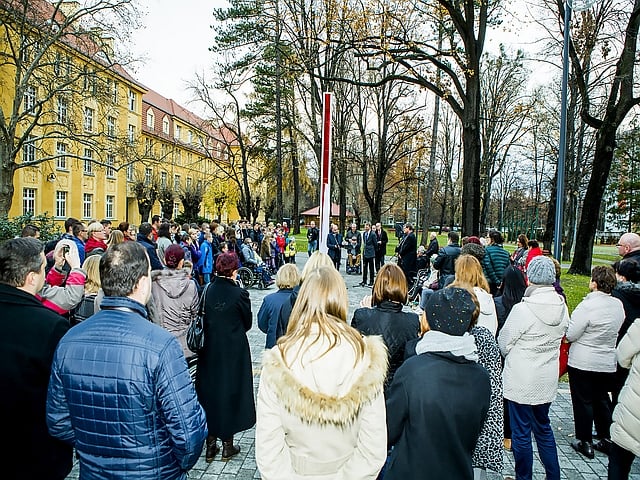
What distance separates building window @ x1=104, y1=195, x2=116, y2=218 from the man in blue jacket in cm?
4248

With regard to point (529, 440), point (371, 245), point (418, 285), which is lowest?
point (529, 440)

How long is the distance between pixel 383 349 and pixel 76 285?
339 cm

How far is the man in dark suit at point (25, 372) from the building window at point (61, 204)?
36.4 meters

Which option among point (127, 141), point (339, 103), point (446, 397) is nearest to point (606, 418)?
point (446, 397)

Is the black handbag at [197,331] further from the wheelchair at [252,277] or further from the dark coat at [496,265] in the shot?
the wheelchair at [252,277]

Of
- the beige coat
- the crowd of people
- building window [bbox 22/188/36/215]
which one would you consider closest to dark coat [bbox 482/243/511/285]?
the crowd of people

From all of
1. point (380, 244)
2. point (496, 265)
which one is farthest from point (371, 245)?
point (496, 265)

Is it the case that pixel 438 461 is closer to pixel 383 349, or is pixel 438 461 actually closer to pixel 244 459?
pixel 383 349

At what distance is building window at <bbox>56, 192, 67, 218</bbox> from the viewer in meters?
34.6

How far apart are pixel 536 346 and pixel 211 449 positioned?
10.4ft

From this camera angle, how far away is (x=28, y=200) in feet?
104

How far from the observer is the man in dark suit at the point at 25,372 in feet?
8.43

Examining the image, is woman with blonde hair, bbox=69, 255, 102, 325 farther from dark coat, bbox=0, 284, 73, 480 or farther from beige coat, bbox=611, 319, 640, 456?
beige coat, bbox=611, 319, 640, 456

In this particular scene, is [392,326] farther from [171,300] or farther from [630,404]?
[171,300]
